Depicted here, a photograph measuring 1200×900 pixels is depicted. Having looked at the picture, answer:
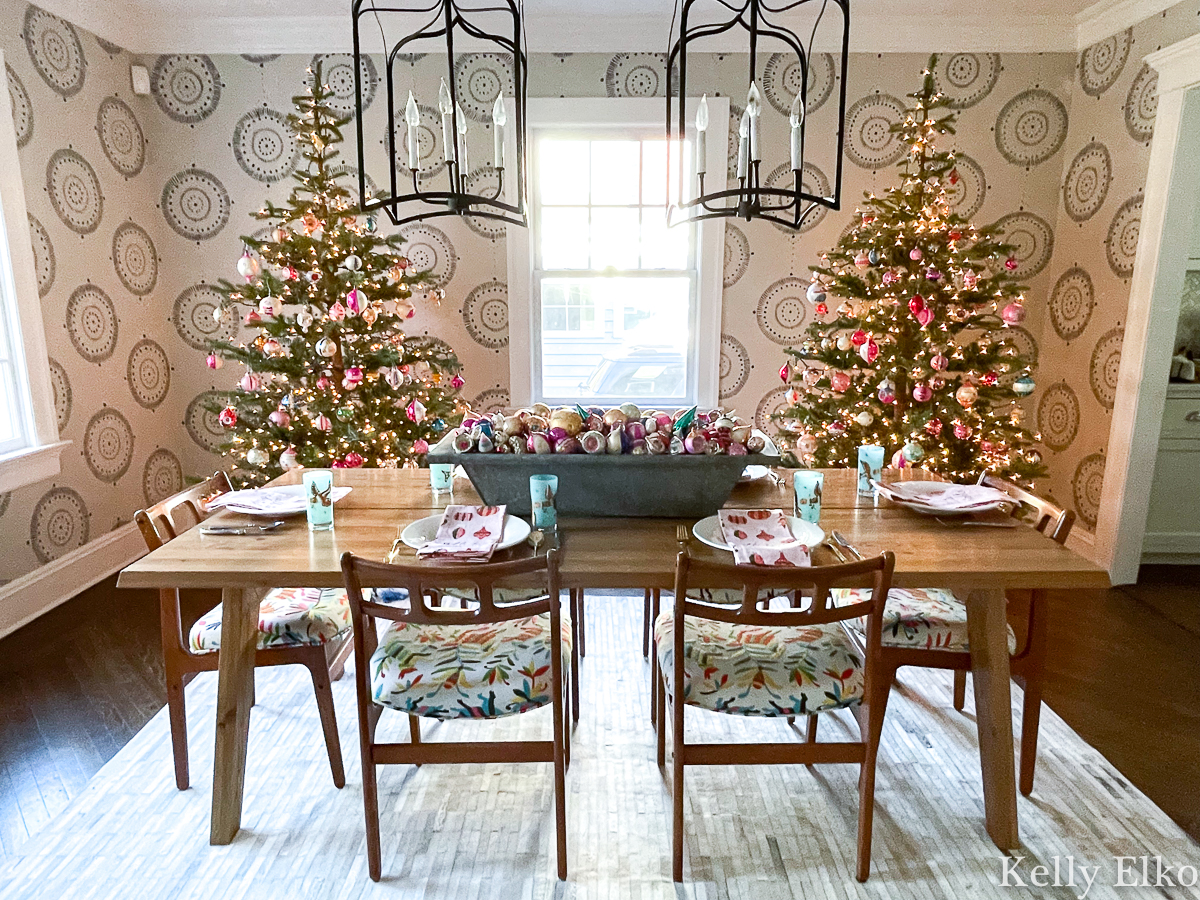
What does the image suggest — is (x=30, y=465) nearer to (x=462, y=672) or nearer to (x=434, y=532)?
(x=434, y=532)

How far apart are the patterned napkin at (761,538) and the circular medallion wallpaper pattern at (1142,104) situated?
2.70 m

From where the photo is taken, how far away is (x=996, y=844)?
1814 mm

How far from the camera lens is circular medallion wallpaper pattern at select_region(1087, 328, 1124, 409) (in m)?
3.39

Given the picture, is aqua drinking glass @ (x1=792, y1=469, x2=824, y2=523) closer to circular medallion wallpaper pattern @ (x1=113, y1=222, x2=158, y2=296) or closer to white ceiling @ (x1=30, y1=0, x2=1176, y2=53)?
white ceiling @ (x1=30, y1=0, x2=1176, y2=53)

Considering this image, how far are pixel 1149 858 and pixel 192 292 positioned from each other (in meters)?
4.42

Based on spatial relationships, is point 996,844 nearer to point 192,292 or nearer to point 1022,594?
point 1022,594

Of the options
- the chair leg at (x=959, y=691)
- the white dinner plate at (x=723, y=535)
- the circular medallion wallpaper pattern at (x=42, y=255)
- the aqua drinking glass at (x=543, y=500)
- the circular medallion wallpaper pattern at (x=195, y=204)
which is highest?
the circular medallion wallpaper pattern at (x=195, y=204)

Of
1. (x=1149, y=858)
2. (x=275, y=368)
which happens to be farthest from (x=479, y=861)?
(x=275, y=368)

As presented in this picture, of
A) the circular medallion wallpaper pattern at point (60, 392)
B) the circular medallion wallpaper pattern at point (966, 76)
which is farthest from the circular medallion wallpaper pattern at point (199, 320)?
the circular medallion wallpaper pattern at point (966, 76)

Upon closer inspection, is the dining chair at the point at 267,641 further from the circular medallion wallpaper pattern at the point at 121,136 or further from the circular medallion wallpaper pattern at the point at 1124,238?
the circular medallion wallpaper pattern at the point at 1124,238

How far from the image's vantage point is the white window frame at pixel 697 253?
3.70 m

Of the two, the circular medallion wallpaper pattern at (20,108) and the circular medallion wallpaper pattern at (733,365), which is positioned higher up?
the circular medallion wallpaper pattern at (20,108)

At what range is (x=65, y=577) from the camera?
325cm

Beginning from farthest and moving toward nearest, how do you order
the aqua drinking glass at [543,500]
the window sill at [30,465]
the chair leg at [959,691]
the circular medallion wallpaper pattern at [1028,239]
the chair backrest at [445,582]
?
1. the circular medallion wallpaper pattern at [1028,239]
2. the window sill at [30,465]
3. the chair leg at [959,691]
4. the aqua drinking glass at [543,500]
5. the chair backrest at [445,582]
